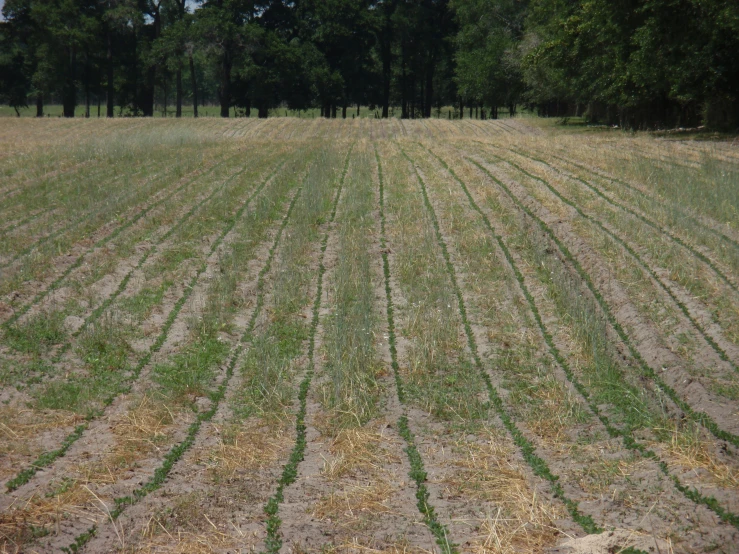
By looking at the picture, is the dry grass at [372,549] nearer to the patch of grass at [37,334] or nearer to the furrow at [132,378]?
the furrow at [132,378]

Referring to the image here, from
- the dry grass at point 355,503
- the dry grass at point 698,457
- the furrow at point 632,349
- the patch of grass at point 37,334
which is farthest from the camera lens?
the patch of grass at point 37,334

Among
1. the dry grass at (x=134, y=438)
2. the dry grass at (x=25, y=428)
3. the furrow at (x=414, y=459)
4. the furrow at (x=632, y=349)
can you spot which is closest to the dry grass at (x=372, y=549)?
the furrow at (x=414, y=459)

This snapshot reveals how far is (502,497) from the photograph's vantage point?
630cm

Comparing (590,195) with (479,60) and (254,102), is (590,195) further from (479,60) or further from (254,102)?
(254,102)

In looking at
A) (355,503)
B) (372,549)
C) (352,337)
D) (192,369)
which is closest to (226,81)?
(352,337)

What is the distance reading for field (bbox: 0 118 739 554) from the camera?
6.02 metres

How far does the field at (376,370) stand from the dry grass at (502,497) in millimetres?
23

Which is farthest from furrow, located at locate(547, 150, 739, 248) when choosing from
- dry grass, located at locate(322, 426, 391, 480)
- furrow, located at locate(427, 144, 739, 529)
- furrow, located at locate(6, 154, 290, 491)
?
furrow, located at locate(6, 154, 290, 491)

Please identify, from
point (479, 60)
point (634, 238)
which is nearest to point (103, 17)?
point (479, 60)

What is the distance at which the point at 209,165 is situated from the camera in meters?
25.5

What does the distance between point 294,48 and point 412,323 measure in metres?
54.7

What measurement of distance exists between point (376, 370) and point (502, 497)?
2946 millimetres

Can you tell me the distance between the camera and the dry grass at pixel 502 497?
5.67m

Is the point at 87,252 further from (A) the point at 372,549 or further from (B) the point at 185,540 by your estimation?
(A) the point at 372,549
